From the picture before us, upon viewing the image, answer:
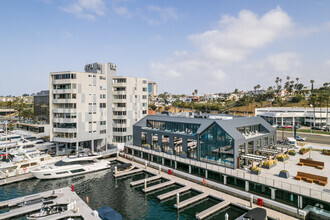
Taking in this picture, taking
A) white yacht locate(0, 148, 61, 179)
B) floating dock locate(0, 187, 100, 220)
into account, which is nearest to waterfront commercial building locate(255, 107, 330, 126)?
floating dock locate(0, 187, 100, 220)

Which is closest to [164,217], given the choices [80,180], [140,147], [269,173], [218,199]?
[218,199]

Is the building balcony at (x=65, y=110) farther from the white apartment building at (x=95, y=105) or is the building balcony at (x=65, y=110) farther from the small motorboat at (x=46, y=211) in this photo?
the small motorboat at (x=46, y=211)

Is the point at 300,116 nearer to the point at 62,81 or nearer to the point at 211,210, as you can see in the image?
the point at 211,210

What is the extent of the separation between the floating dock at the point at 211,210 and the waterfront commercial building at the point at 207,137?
8115 millimetres

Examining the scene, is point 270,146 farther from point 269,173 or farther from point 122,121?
point 122,121

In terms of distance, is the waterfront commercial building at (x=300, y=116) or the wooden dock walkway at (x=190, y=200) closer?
the wooden dock walkway at (x=190, y=200)

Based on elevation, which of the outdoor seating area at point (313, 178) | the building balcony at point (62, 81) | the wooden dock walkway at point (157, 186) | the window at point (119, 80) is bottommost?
the wooden dock walkway at point (157, 186)

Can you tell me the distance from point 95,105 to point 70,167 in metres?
19.6

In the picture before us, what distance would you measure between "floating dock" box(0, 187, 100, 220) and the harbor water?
1.81 m

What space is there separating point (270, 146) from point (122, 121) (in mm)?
43193

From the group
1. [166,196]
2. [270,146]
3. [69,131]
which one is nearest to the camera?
[166,196]

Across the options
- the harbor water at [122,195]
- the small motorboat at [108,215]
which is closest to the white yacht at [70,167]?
the harbor water at [122,195]

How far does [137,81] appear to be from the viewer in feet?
225

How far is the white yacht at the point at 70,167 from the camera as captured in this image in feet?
141
